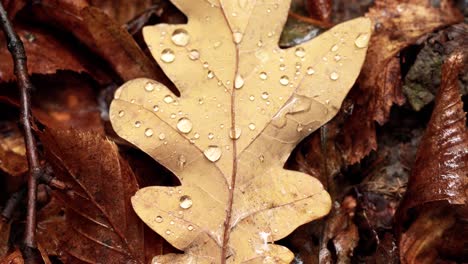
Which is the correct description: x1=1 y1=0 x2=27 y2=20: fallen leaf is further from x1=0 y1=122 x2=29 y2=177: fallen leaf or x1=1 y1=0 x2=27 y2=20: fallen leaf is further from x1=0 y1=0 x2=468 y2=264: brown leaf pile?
x1=0 y1=122 x2=29 y2=177: fallen leaf

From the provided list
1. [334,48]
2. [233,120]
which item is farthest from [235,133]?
[334,48]

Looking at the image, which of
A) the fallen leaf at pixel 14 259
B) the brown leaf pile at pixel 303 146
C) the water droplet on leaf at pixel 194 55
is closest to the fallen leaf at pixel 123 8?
the brown leaf pile at pixel 303 146

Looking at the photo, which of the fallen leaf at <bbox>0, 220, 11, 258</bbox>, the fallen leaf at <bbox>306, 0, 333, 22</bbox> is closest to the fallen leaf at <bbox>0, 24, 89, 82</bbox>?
the fallen leaf at <bbox>0, 220, 11, 258</bbox>

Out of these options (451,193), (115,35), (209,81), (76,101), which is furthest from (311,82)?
(76,101)

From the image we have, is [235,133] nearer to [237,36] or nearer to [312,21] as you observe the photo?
[237,36]

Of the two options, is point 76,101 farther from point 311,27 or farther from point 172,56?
point 311,27

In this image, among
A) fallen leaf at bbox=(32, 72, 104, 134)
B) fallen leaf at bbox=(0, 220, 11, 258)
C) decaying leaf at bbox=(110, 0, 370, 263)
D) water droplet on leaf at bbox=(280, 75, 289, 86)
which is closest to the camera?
decaying leaf at bbox=(110, 0, 370, 263)

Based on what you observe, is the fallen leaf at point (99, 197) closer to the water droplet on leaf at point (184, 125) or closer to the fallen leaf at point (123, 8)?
the water droplet on leaf at point (184, 125)
